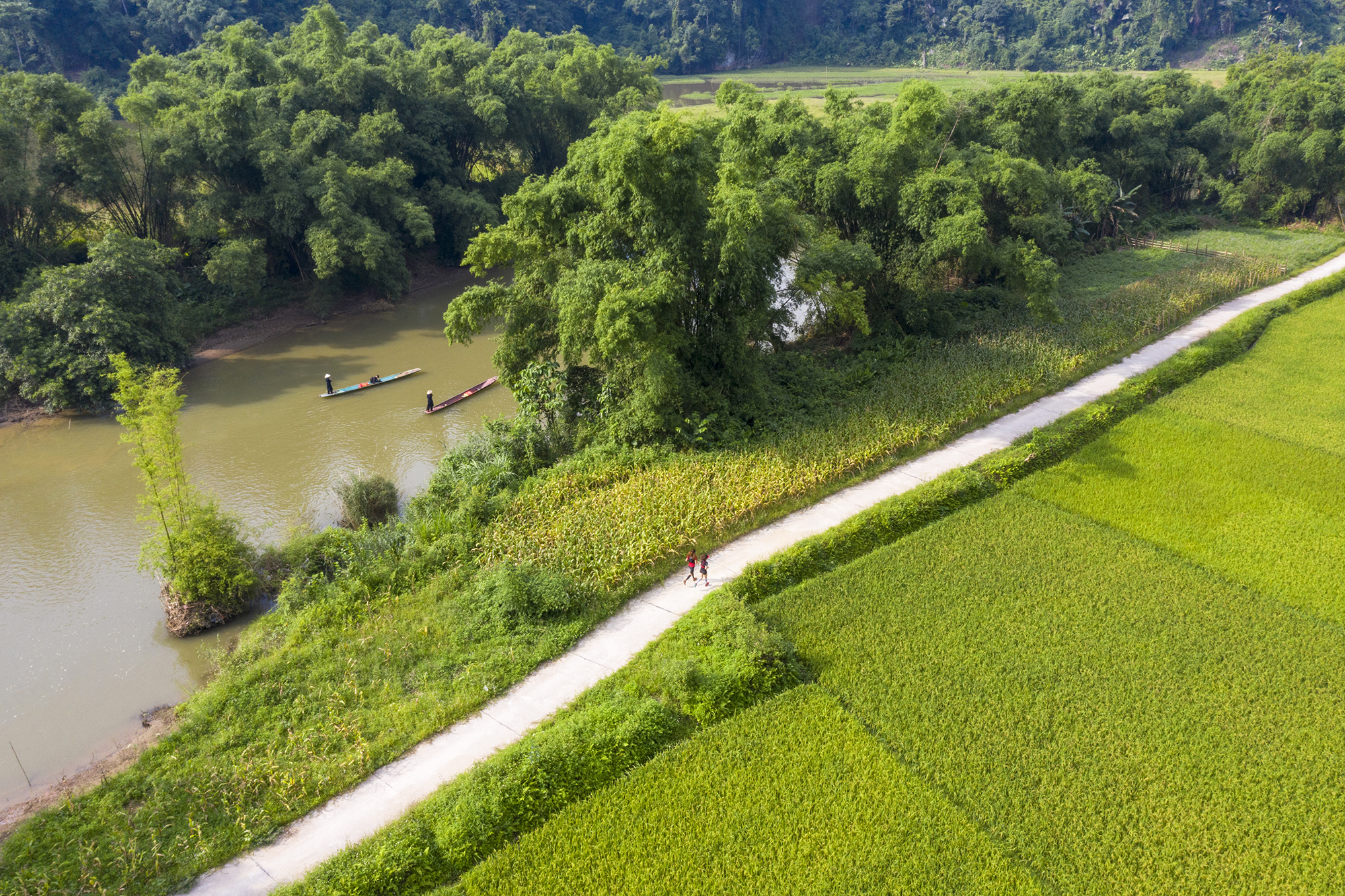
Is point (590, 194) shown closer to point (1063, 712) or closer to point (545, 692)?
point (545, 692)

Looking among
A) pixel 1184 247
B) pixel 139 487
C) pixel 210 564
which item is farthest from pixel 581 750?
pixel 1184 247

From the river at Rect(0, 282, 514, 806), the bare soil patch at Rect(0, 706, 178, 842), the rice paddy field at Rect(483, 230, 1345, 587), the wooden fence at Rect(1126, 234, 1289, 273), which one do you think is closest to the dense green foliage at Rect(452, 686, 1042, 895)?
the rice paddy field at Rect(483, 230, 1345, 587)

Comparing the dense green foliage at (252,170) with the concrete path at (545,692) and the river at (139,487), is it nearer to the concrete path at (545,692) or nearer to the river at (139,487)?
the river at (139,487)

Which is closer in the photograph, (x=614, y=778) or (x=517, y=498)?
(x=614, y=778)

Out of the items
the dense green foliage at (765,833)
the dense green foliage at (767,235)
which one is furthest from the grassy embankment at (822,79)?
the dense green foliage at (765,833)

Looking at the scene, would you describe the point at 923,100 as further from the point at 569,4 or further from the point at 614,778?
the point at 569,4

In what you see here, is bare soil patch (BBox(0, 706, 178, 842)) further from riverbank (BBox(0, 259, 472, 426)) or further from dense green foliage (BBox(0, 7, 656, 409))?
riverbank (BBox(0, 259, 472, 426))

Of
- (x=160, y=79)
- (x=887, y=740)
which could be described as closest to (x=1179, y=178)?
(x=887, y=740)
